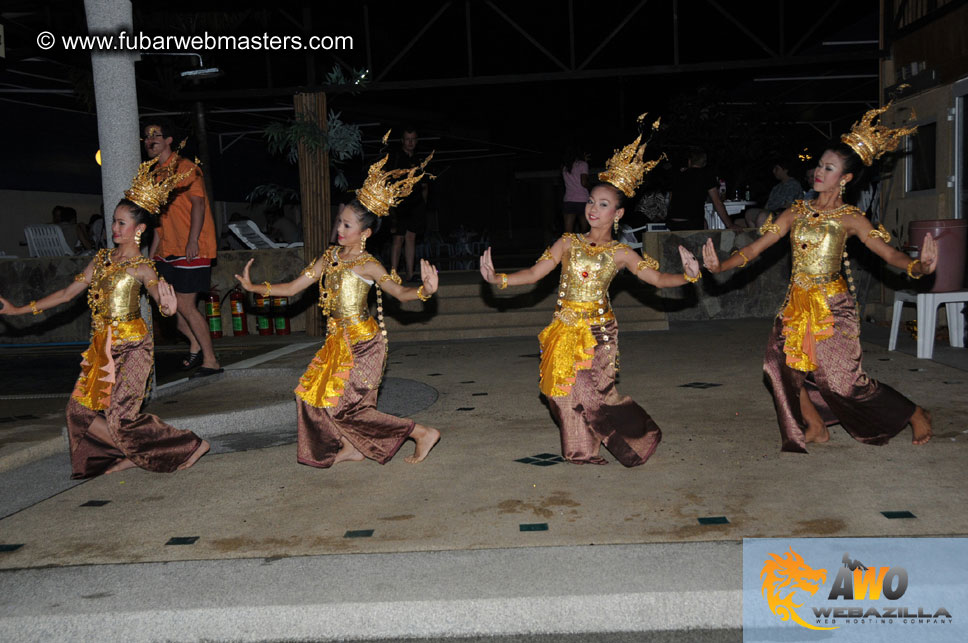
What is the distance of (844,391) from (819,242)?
0.87 metres

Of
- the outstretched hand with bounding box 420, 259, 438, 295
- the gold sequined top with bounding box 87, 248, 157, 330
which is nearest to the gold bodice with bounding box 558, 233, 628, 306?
the outstretched hand with bounding box 420, 259, 438, 295

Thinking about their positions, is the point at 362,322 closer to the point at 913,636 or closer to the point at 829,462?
the point at 829,462

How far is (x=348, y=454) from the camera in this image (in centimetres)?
530

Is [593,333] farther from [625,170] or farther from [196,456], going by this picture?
[196,456]

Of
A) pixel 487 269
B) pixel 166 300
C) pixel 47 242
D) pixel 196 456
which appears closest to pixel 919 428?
pixel 487 269

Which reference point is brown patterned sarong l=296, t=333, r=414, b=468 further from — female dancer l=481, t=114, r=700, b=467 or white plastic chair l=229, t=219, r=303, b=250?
white plastic chair l=229, t=219, r=303, b=250

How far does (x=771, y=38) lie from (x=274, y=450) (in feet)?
70.8

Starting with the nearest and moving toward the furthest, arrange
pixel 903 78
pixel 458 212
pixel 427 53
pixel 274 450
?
1. pixel 274 450
2. pixel 903 78
3. pixel 427 53
4. pixel 458 212

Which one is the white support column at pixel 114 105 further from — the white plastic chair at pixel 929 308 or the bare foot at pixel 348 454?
the white plastic chair at pixel 929 308

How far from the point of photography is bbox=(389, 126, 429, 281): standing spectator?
10.5 m

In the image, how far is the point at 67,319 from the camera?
39.4 ft

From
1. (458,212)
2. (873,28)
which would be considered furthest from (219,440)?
(458,212)

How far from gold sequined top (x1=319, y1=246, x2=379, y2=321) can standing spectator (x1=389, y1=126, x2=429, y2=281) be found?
534cm

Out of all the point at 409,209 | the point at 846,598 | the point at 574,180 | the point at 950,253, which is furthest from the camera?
the point at 574,180
